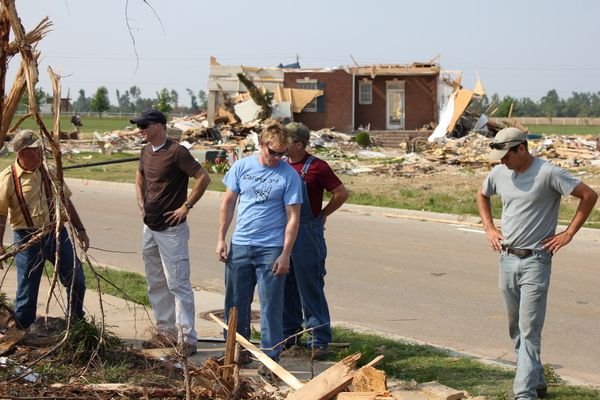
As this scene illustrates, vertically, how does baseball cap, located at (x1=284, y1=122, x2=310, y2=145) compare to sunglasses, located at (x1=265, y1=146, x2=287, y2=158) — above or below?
above

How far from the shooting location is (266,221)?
22.0 feet

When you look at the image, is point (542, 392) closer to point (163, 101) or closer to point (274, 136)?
point (274, 136)

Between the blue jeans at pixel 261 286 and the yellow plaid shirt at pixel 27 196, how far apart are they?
5.27ft

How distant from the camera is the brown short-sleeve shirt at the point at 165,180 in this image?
7.15 metres

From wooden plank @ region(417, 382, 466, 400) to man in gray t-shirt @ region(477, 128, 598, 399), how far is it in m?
0.52

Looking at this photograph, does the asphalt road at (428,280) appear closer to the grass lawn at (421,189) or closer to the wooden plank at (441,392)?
the grass lawn at (421,189)

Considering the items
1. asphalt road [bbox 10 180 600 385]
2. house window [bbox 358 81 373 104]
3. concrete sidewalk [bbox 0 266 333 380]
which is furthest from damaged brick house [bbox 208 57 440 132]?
concrete sidewalk [bbox 0 266 333 380]

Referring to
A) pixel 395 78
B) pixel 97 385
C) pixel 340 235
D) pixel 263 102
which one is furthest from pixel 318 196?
pixel 395 78

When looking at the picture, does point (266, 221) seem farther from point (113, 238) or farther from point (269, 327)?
point (113, 238)

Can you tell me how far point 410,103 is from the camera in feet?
153

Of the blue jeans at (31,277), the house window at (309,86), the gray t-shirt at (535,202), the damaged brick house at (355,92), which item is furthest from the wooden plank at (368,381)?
the house window at (309,86)

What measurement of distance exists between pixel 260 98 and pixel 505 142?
124ft

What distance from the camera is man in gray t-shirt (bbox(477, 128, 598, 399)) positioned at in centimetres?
596

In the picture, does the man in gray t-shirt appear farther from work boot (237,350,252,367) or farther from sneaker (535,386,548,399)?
work boot (237,350,252,367)
